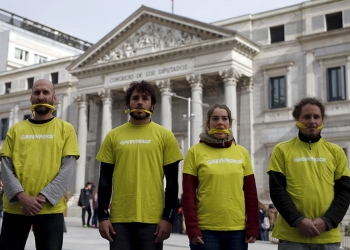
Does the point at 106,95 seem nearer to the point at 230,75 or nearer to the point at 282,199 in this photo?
the point at 230,75

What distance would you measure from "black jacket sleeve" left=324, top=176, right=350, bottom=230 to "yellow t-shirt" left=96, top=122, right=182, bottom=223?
175 centimetres

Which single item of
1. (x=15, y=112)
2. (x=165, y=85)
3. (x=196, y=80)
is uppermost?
(x=196, y=80)

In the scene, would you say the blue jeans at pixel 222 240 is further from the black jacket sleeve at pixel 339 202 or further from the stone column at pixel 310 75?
the stone column at pixel 310 75

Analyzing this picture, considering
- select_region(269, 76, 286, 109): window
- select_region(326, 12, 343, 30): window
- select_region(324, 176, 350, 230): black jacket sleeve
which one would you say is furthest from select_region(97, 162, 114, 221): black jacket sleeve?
select_region(326, 12, 343, 30): window

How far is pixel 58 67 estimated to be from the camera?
45938 mm

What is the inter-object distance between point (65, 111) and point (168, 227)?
40.3 m

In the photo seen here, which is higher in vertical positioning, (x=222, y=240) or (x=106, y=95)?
(x=106, y=95)

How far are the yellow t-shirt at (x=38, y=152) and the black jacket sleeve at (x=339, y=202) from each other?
293 cm

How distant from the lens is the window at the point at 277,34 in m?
33.7

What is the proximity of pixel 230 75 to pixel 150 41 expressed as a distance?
803 cm

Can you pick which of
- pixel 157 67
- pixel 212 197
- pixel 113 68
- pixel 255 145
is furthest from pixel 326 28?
pixel 212 197

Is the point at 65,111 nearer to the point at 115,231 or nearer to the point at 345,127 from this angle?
the point at 345,127

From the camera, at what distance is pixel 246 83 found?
33.8 metres

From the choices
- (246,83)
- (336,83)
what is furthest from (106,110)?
(336,83)
